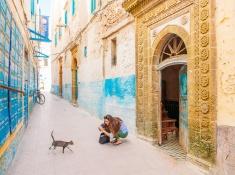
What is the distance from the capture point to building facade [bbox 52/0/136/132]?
8.11 meters

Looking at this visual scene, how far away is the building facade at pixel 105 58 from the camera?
26.6 feet

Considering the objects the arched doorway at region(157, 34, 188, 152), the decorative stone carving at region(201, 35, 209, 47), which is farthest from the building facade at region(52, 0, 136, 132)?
the decorative stone carving at region(201, 35, 209, 47)

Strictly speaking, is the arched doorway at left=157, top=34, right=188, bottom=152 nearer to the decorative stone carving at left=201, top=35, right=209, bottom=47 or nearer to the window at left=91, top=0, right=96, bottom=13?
the decorative stone carving at left=201, top=35, right=209, bottom=47

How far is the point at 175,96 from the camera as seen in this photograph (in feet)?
31.9

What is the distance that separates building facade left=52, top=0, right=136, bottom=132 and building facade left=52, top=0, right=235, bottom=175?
4 centimetres

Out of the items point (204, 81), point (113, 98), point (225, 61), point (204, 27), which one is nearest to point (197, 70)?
point (204, 81)

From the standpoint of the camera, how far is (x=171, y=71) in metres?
9.64

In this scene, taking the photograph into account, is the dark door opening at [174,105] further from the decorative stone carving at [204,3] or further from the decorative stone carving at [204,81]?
the decorative stone carving at [204,3]

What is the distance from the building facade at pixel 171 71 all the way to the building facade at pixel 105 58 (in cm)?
4

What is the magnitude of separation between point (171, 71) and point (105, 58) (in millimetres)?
2923

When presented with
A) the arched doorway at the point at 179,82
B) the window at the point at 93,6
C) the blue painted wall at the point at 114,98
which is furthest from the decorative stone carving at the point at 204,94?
the window at the point at 93,6

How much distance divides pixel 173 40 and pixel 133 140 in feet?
10.1

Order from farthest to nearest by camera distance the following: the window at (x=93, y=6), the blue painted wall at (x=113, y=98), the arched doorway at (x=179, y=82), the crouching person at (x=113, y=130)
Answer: the window at (x=93, y=6)
the blue painted wall at (x=113, y=98)
the crouching person at (x=113, y=130)
the arched doorway at (x=179, y=82)

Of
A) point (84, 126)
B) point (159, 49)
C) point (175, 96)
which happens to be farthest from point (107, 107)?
point (159, 49)
